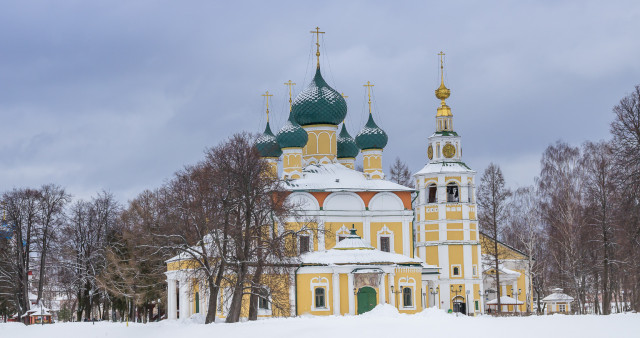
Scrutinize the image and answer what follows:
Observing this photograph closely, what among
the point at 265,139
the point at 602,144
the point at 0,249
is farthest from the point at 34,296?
the point at 602,144

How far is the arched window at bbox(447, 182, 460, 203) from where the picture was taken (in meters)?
56.6

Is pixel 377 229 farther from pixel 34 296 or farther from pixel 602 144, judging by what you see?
pixel 34 296

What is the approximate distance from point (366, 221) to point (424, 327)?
2514 centimetres

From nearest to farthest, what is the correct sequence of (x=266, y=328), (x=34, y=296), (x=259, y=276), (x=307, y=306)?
(x=266, y=328) < (x=259, y=276) < (x=307, y=306) < (x=34, y=296)

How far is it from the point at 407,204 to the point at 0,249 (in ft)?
69.7

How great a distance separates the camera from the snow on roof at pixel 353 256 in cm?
4631

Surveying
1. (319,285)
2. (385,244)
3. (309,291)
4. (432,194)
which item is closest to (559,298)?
(432,194)

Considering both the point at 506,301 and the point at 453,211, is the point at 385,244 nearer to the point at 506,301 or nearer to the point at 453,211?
the point at 453,211

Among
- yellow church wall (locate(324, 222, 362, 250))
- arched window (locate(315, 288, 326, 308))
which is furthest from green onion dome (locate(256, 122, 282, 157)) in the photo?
arched window (locate(315, 288, 326, 308))

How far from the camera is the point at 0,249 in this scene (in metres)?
53.8

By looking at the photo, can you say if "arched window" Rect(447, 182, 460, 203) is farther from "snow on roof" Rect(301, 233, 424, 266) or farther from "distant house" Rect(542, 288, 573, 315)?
"snow on roof" Rect(301, 233, 424, 266)

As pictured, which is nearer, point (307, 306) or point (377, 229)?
point (307, 306)

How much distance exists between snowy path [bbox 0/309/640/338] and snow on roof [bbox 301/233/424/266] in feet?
36.7

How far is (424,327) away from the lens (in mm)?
27125
